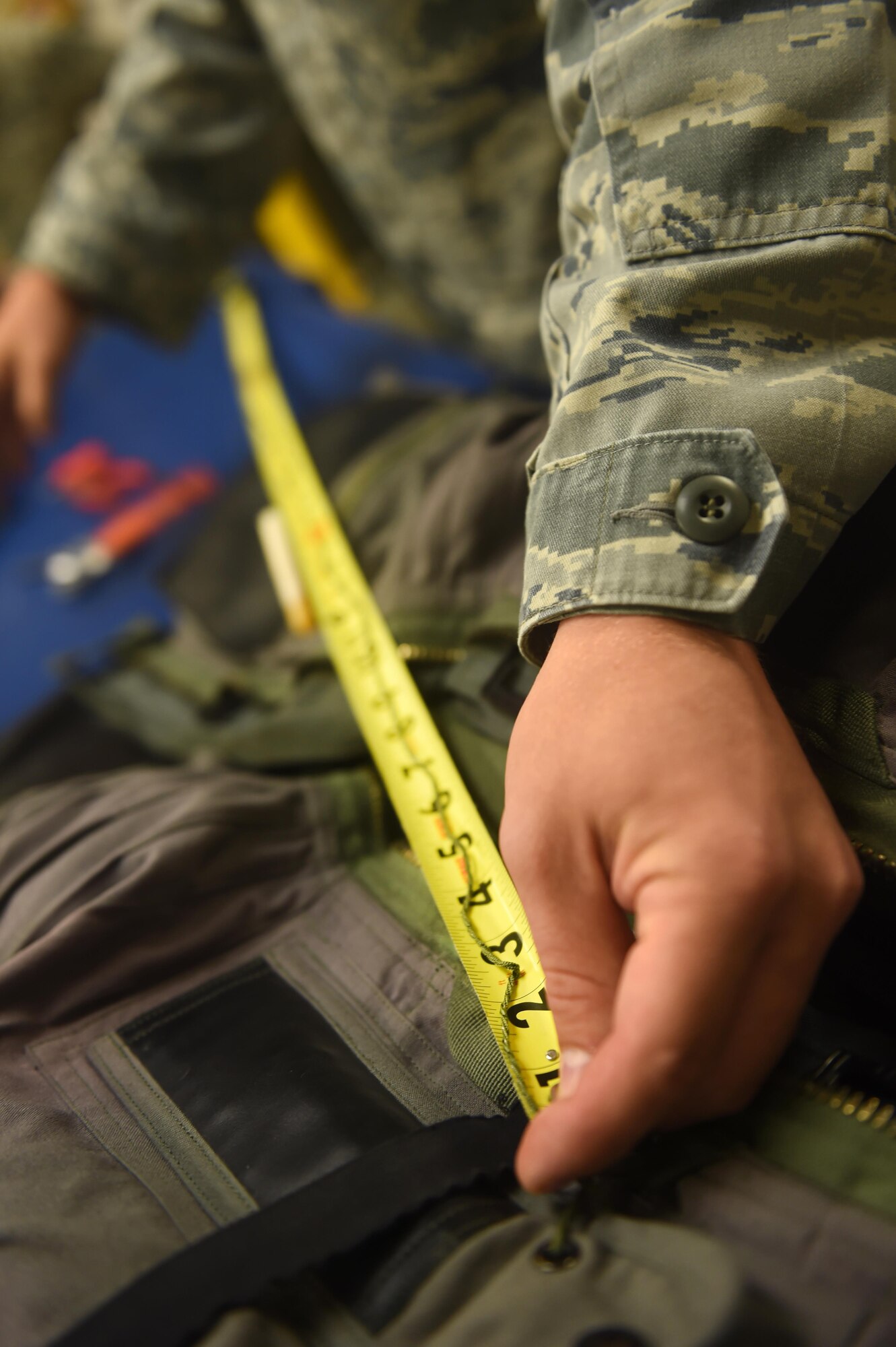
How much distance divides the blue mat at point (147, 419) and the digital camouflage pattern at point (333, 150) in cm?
16

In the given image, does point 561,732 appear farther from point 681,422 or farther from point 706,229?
point 706,229

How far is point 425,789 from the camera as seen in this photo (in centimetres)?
76

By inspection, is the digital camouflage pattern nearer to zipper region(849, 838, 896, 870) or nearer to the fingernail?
zipper region(849, 838, 896, 870)

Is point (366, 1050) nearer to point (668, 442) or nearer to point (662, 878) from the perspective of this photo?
point (662, 878)

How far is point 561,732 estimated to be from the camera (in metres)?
0.49

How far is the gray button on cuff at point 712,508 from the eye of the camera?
0.52m

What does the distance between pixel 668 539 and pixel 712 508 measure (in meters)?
0.03

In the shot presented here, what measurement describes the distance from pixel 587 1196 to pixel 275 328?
170 cm

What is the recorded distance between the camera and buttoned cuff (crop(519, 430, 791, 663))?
513 millimetres

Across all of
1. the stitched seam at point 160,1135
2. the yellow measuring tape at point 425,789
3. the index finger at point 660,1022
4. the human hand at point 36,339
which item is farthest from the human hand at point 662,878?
the human hand at point 36,339

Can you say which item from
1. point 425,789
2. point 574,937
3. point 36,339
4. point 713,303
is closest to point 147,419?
point 36,339

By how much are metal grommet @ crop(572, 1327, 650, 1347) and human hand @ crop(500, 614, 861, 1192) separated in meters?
0.07

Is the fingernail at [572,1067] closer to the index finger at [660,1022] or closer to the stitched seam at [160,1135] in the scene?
the index finger at [660,1022]

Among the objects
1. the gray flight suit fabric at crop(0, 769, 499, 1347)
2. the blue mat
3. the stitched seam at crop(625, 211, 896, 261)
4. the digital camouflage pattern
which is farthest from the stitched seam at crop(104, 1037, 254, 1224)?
the digital camouflage pattern
